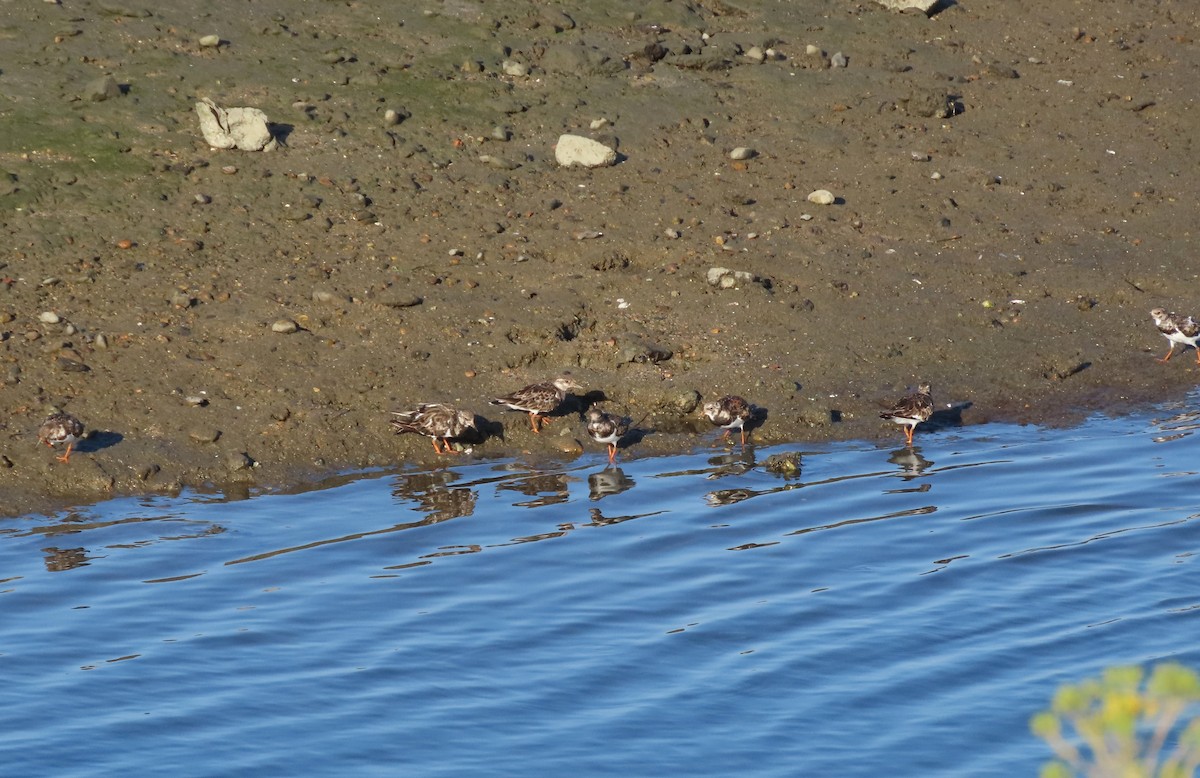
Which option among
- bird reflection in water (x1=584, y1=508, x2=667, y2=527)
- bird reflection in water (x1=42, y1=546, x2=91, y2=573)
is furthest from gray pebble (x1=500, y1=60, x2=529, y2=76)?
bird reflection in water (x1=42, y1=546, x2=91, y2=573)

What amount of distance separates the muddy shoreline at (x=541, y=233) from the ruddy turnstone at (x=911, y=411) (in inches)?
11.0

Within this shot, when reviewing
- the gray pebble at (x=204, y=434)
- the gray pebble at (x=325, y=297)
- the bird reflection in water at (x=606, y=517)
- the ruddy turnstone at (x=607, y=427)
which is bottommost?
the bird reflection in water at (x=606, y=517)

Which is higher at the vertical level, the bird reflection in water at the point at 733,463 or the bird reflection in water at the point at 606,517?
the bird reflection in water at the point at 733,463

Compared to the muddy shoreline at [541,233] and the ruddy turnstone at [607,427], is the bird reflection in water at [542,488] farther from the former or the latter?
the muddy shoreline at [541,233]

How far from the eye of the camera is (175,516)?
45.6ft

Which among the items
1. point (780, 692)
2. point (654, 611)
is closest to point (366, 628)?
point (654, 611)

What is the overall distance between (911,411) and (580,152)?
19.4 ft

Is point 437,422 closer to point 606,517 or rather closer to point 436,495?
point 436,495

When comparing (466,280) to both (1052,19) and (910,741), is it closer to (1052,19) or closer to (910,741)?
(910,741)

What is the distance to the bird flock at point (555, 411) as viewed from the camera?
15219 millimetres

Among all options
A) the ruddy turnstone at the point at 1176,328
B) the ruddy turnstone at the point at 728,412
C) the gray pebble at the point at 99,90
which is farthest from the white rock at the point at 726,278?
the gray pebble at the point at 99,90

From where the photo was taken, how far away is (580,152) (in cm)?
1986

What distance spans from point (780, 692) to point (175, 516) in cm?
566

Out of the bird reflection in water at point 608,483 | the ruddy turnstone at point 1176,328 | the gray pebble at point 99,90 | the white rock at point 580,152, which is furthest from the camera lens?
the white rock at point 580,152
